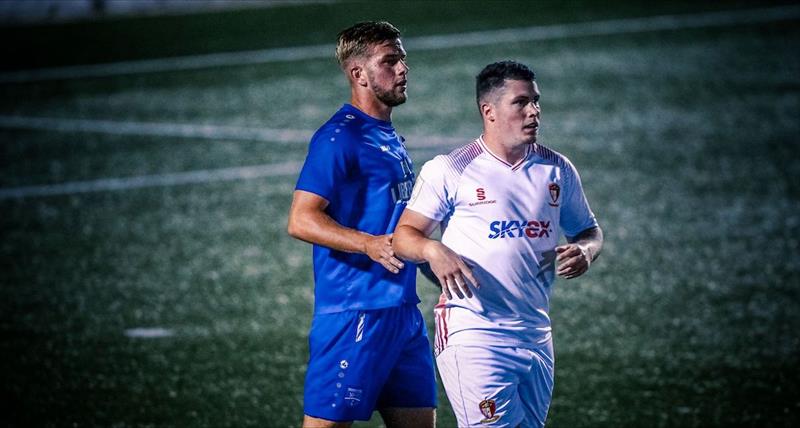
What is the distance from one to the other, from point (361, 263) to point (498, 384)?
80 centimetres

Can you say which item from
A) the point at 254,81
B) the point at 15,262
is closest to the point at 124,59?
the point at 254,81

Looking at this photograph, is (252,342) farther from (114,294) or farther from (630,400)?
(630,400)

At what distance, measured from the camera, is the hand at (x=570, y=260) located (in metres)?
5.25

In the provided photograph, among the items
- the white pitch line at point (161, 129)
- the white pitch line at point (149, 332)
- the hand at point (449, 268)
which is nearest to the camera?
the hand at point (449, 268)

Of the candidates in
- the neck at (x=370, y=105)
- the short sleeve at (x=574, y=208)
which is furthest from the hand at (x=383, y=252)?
the short sleeve at (x=574, y=208)

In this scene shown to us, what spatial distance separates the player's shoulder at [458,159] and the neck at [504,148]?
5 cm

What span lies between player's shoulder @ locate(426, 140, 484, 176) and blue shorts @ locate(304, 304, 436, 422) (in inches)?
27.3

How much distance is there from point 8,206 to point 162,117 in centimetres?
334

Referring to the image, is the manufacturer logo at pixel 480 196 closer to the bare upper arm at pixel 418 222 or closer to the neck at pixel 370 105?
the bare upper arm at pixel 418 222

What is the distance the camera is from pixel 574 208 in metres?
5.62

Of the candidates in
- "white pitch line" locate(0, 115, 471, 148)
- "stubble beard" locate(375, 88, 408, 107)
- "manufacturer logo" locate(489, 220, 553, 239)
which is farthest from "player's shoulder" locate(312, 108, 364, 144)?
"white pitch line" locate(0, 115, 471, 148)

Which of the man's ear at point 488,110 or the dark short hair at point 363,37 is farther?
the dark short hair at point 363,37

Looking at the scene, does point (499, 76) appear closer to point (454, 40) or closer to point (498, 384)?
point (498, 384)

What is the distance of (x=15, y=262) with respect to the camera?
10.7 metres
